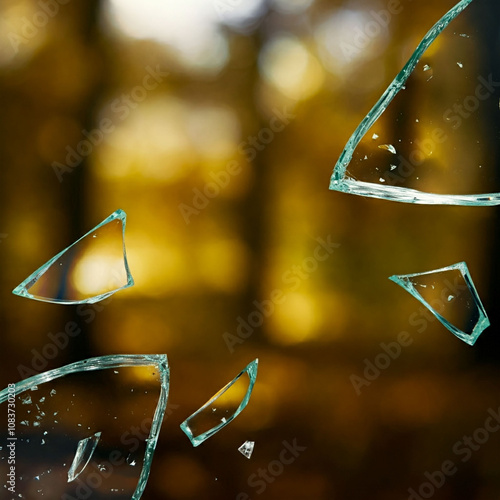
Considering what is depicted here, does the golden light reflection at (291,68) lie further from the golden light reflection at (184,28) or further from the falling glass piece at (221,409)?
the falling glass piece at (221,409)

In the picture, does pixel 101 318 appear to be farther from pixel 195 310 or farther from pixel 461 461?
pixel 461 461

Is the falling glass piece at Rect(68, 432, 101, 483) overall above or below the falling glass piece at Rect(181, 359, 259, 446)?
below

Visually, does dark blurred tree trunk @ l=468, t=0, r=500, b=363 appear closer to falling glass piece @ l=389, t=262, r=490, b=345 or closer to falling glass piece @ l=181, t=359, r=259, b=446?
falling glass piece @ l=389, t=262, r=490, b=345

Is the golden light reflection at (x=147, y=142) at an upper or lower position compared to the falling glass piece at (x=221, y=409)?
upper

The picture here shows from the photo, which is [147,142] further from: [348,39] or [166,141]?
[348,39]

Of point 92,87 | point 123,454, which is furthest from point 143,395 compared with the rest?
point 92,87

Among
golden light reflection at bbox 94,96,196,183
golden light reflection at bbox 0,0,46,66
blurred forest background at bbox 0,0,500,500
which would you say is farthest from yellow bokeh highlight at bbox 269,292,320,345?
golden light reflection at bbox 0,0,46,66

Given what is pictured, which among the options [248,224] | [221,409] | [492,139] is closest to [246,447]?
[221,409]

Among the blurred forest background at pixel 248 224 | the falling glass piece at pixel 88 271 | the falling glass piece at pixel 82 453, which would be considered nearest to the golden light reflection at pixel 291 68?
the blurred forest background at pixel 248 224
